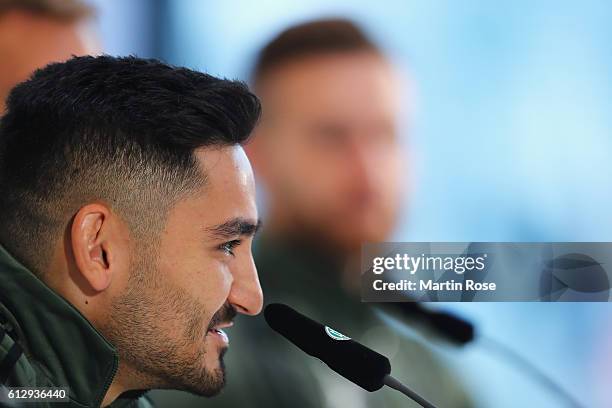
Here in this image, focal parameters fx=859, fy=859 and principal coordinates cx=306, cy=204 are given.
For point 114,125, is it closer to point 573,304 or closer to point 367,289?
point 367,289

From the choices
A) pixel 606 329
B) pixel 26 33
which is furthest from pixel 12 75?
pixel 606 329

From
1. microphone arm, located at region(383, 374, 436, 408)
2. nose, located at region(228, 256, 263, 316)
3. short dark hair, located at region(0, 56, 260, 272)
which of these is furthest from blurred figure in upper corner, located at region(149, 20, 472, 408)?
microphone arm, located at region(383, 374, 436, 408)

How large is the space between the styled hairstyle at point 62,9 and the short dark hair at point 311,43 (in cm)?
43

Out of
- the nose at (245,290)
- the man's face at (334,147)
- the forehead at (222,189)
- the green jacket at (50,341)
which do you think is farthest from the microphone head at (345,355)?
the man's face at (334,147)

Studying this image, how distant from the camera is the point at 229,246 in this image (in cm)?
169

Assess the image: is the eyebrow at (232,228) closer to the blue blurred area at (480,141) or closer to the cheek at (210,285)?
the cheek at (210,285)

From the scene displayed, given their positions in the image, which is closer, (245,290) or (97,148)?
(97,148)

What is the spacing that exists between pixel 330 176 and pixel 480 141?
1.23 ft

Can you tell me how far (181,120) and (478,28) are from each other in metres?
0.87

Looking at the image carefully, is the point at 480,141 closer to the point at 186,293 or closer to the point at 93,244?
the point at 186,293

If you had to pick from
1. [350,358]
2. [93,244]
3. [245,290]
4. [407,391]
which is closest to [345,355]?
[350,358]

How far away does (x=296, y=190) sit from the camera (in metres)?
2.09

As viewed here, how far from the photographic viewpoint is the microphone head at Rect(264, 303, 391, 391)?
1512 mm

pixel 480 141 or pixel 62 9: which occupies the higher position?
pixel 480 141
